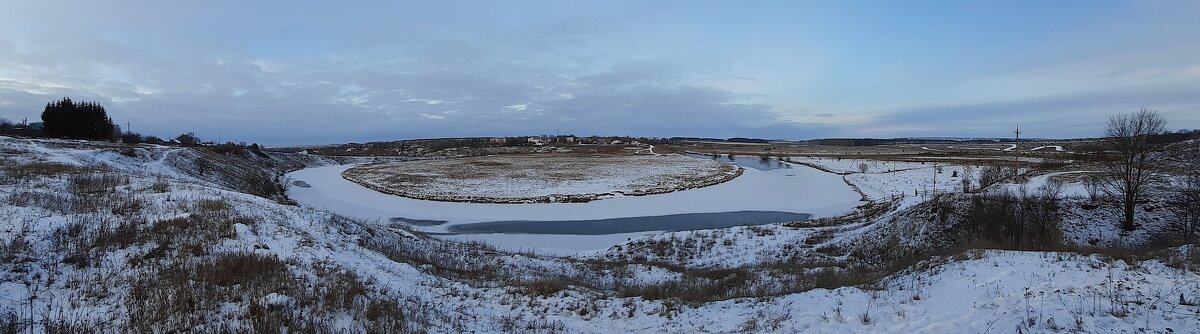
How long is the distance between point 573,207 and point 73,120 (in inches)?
2478

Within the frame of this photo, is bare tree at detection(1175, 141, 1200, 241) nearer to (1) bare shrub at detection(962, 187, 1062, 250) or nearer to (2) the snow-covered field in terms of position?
(1) bare shrub at detection(962, 187, 1062, 250)

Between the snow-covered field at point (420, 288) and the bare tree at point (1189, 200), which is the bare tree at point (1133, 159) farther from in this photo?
the snow-covered field at point (420, 288)

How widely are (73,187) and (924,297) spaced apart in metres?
23.8

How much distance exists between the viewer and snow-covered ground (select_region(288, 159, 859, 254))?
23.7m

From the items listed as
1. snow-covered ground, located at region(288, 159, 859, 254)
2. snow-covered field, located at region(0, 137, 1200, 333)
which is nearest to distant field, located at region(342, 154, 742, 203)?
snow-covered ground, located at region(288, 159, 859, 254)

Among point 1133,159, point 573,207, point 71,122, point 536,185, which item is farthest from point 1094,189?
point 71,122

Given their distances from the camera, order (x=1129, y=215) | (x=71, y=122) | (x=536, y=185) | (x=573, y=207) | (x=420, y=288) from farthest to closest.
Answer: (x=71, y=122), (x=536, y=185), (x=573, y=207), (x=1129, y=215), (x=420, y=288)

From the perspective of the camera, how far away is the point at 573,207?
33406 millimetres

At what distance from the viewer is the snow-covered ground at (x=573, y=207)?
2373 centimetres

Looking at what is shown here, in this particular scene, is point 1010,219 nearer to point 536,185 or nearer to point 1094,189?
point 1094,189

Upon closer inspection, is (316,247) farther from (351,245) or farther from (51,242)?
(51,242)

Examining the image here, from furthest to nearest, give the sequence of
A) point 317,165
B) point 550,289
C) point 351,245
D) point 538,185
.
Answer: point 317,165, point 538,185, point 351,245, point 550,289

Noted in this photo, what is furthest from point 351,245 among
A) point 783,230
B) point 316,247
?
point 783,230

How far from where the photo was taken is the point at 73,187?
15648mm
